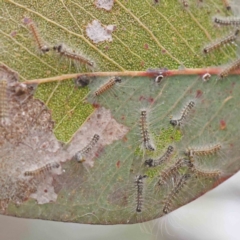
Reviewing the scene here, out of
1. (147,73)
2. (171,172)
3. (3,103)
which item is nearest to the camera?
(3,103)

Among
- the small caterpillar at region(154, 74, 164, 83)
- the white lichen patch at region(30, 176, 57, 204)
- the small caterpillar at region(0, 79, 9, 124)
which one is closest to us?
the small caterpillar at region(0, 79, 9, 124)

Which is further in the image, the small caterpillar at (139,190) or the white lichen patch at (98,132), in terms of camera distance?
the small caterpillar at (139,190)

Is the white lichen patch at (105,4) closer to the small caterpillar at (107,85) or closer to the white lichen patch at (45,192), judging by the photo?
the small caterpillar at (107,85)

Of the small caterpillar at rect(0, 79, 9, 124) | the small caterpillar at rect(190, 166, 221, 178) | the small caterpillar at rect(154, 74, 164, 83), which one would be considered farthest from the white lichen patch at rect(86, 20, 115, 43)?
the small caterpillar at rect(190, 166, 221, 178)

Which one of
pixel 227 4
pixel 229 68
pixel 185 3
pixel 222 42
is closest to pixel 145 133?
pixel 229 68

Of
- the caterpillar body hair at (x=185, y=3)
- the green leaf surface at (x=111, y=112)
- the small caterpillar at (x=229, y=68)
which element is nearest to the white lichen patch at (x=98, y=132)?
the green leaf surface at (x=111, y=112)

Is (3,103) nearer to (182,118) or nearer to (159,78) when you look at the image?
(159,78)

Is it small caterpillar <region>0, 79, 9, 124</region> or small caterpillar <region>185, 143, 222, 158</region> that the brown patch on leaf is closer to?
small caterpillar <region>0, 79, 9, 124</region>
